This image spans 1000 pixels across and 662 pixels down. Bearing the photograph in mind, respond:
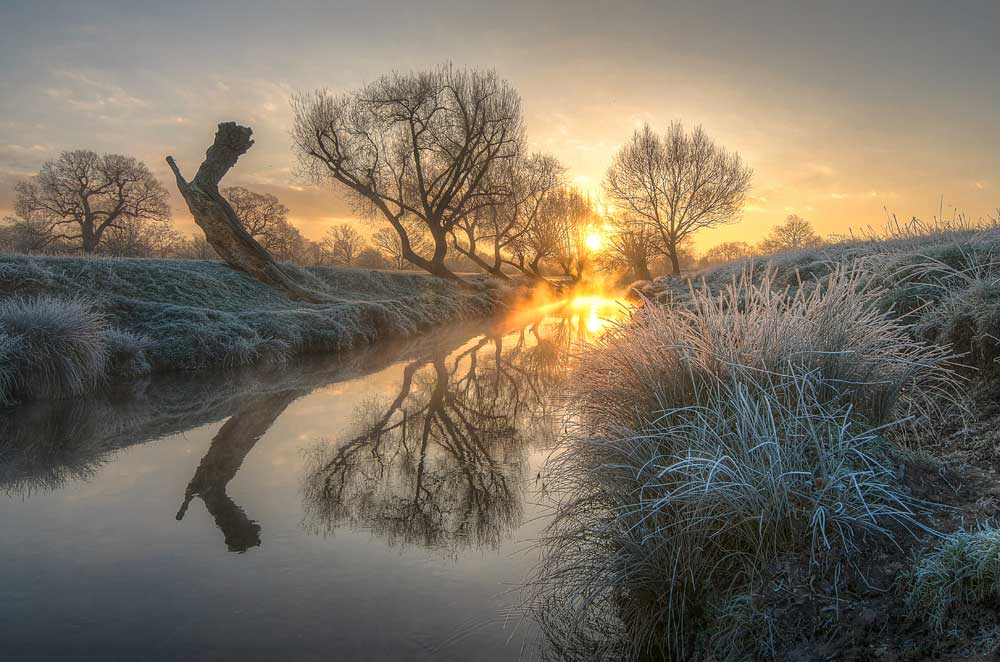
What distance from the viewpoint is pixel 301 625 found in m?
2.40

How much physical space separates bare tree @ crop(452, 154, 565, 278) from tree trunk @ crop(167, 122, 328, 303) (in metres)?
15.4

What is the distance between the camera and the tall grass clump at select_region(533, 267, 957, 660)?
2084mm

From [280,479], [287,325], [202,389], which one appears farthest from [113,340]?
[280,479]

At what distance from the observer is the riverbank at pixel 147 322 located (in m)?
6.61

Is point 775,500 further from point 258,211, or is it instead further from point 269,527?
point 258,211

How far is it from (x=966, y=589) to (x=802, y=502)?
562 mm

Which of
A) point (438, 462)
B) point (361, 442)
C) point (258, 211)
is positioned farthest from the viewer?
point (258, 211)

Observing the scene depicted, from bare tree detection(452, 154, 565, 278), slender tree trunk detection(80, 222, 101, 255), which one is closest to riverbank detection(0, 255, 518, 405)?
bare tree detection(452, 154, 565, 278)

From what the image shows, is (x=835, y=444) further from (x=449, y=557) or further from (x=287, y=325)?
(x=287, y=325)

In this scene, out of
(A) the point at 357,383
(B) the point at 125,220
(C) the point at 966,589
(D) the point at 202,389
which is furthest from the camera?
(B) the point at 125,220

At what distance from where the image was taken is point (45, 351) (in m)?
6.57

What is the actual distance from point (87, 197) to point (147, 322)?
87.2 feet

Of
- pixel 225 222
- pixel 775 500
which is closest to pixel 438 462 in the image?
pixel 775 500

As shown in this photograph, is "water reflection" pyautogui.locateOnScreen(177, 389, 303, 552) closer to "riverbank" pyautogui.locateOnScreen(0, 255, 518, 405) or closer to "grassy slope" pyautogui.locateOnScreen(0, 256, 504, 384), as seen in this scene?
"riverbank" pyautogui.locateOnScreen(0, 255, 518, 405)
